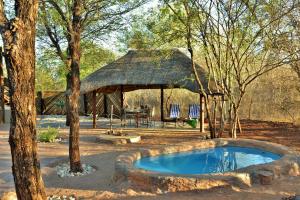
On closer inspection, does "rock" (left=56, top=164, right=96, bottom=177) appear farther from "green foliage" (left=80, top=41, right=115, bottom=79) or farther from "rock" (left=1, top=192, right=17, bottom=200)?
"green foliage" (left=80, top=41, right=115, bottom=79)

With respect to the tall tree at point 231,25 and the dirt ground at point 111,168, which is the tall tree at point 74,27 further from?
the tall tree at point 231,25

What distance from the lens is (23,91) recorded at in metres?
3.66

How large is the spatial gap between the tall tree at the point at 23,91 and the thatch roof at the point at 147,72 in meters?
10.2

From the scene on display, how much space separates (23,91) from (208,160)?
22.1 feet

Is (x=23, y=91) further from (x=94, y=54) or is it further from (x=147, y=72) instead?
(x=94, y=54)

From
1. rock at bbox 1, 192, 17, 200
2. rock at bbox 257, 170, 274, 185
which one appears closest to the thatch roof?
rock at bbox 257, 170, 274, 185

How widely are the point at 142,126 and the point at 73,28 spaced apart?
326 inches

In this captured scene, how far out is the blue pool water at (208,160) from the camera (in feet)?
28.9

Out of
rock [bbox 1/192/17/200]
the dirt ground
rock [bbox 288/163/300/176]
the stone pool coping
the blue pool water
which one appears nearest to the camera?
rock [bbox 1/192/17/200]

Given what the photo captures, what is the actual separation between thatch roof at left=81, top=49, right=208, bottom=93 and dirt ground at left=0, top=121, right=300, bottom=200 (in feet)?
5.86

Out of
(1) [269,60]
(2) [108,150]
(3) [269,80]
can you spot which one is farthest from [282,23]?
(2) [108,150]

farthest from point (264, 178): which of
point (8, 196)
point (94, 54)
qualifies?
point (94, 54)

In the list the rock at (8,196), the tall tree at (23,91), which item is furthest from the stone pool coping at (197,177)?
the tall tree at (23,91)

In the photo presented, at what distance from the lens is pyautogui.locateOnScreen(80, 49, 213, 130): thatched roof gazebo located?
14.1 metres
